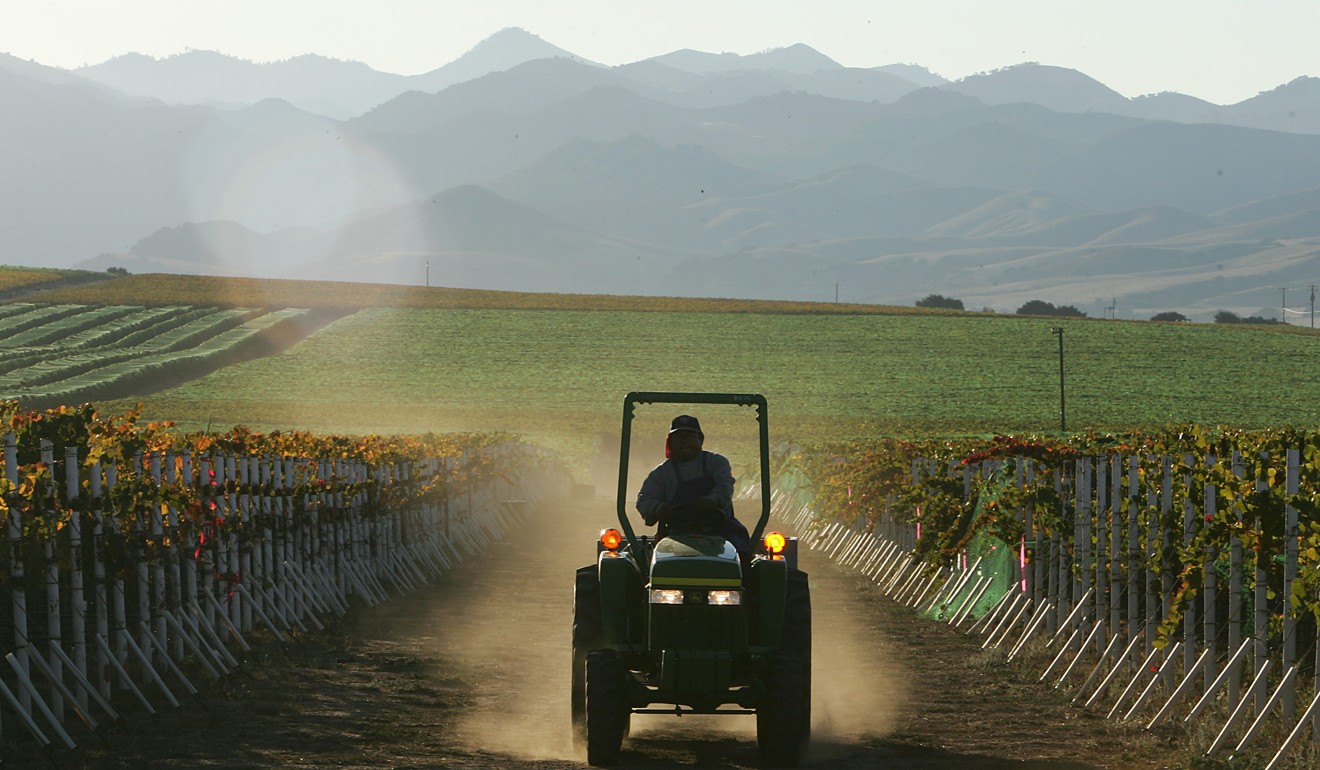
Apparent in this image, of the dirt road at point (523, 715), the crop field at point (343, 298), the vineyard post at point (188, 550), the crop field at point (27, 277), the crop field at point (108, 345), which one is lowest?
the dirt road at point (523, 715)

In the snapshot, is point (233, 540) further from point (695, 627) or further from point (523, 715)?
point (695, 627)

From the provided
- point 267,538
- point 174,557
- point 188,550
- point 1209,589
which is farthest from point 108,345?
point 1209,589

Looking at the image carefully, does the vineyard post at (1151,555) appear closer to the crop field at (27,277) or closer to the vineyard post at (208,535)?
the vineyard post at (208,535)

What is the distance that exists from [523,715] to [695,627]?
3025mm

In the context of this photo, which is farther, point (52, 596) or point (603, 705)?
point (52, 596)

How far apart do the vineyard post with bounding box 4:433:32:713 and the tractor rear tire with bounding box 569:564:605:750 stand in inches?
152

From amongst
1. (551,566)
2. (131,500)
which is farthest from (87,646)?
(551,566)

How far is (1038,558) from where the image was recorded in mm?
17688

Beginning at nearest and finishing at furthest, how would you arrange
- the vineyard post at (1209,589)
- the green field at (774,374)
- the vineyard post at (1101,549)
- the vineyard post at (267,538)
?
the vineyard post at (1209,589) → the vineyard post at (1101,549) → the vineyard post at (267,538) → the green field at (774,374)

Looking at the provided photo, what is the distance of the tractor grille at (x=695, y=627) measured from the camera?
1125 cm

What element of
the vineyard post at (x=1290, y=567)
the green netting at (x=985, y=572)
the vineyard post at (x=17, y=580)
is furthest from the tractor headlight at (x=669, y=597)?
the green netting at (x=985, y=572)

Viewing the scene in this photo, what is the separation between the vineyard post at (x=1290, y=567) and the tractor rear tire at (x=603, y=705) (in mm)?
4400

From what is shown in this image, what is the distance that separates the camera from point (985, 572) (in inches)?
787

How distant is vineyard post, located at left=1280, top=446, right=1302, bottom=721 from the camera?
36.2ft
